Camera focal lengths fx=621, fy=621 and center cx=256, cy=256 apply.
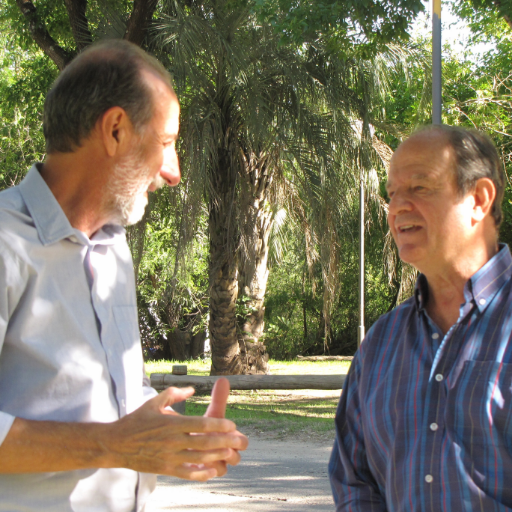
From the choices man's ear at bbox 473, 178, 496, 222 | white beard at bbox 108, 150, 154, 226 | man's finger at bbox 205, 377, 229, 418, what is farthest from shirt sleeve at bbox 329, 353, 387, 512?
white beard at bbox 108, 150, 154, 226

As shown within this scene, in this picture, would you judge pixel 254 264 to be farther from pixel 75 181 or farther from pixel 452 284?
pixel 75 181

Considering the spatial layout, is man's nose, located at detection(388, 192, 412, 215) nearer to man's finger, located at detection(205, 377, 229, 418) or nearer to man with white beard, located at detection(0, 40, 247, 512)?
man with white beard, located at detection(0, 40, 247, 512)

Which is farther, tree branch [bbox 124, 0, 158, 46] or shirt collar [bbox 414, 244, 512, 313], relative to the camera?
tree branch [bbox 124, 0, 158, 46]

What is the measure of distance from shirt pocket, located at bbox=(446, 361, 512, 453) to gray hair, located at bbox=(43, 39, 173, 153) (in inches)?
47.4

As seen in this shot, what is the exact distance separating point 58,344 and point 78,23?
8.06 m

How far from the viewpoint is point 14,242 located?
4.58 ft

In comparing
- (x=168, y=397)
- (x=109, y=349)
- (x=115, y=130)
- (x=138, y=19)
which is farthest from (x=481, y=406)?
(x=138, y=19)

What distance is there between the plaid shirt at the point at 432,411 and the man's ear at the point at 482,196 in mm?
151

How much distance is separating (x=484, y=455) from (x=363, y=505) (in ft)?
1.49

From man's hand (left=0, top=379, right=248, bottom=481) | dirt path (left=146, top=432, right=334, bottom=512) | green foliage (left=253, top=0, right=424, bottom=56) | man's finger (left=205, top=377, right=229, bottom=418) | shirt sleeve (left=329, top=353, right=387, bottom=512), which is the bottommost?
dirt path (left=146, top=432, right=334, bottom=512)

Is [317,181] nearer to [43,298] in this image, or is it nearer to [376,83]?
[376,83]

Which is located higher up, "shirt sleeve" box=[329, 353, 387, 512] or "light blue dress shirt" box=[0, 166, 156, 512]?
"light blue dress shirt" box=[0, 166, 156, 512]

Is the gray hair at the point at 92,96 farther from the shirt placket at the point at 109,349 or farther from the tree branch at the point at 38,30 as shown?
the tree branch at the point at 38,30

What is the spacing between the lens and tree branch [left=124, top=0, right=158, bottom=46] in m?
8.05
